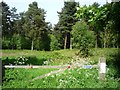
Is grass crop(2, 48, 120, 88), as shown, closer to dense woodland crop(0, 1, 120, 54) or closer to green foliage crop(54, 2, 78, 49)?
dense woodland crop(0, 1, 120, 54)

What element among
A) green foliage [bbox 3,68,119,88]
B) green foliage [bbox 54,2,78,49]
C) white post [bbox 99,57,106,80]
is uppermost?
green foliage [bbox 54,2,78,49]

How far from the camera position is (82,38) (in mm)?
12320

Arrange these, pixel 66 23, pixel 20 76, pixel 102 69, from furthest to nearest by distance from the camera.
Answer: pixel 66 23, pixel 20 76, pixel 102 69

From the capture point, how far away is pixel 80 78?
7.00 m

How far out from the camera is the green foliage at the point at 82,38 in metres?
12.3

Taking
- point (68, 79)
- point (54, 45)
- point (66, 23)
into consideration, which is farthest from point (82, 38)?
point (68, 79)

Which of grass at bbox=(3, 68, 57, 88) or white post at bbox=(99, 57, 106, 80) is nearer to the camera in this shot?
grass at bbox=(3, 68, 57, 88)

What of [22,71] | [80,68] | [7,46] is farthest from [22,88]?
[7,46]

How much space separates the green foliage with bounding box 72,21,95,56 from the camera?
1226 centimetres

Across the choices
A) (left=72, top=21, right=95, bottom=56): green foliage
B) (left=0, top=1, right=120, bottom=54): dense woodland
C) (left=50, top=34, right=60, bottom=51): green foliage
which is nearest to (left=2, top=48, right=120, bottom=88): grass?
(left=0, top=1, right=120, bottom=54): dense woodland

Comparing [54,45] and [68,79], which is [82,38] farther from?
[68,79]

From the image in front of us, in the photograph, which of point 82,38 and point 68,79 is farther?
point 82,38

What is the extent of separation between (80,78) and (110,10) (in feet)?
6.89

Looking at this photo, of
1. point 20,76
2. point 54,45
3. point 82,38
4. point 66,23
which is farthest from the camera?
point 54,45
